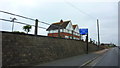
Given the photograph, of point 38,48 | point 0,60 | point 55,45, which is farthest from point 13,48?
point 55,45

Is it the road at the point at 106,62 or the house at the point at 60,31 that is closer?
the road at the point at 106,62

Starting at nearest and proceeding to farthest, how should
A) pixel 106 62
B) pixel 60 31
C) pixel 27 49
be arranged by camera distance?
pixel 27 49, pixel 106 62, pixel 60 31

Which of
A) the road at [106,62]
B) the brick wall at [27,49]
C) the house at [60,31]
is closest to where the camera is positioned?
the brick wall at [27,49]

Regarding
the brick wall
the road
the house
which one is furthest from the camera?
the house

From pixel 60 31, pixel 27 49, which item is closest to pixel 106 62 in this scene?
pixel 27 49

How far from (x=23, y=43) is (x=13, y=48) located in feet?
2.90

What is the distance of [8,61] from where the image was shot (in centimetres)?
602

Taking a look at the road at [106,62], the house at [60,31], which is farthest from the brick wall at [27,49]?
the road at [106,62]

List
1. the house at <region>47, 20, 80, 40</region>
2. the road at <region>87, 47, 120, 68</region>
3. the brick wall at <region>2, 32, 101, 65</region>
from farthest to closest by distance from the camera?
the house at <region>47, 20, 80, 40</region>
the road at <region>87, 47, 120, 68</region>
the brick wall at <region>2, 32, 101, 65</region>

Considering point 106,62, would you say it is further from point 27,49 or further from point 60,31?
point 60,31

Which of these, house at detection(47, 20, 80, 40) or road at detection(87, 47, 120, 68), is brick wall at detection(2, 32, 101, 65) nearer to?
house at detection(47, 20, 80, 40)

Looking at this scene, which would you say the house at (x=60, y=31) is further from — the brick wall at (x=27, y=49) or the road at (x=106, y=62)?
the road at (x=106, y=62)

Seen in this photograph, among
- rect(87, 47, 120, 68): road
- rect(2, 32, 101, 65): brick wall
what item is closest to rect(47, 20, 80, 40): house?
rect(2, 32, 101, 65): brick wall

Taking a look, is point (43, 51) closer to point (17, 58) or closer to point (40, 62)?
point (40, 62)
